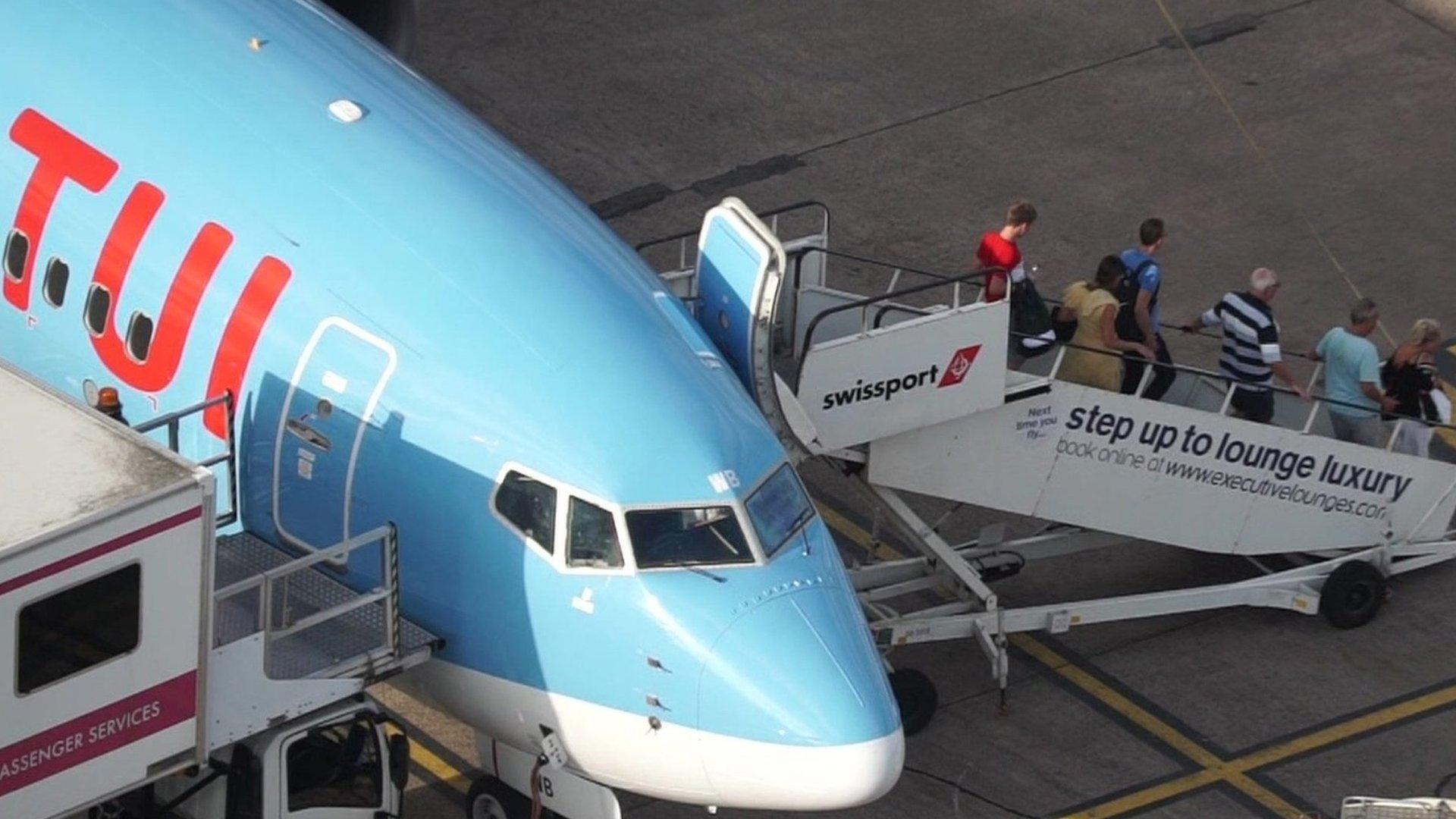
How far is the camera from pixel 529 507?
1488 centimetres

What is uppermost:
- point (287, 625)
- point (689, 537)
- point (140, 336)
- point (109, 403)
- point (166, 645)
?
point (140, 336)

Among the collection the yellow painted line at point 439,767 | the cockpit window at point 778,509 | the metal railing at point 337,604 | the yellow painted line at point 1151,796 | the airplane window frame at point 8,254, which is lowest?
the yellow painted line at point 1151,796

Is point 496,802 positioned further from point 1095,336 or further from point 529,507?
point 1095,336

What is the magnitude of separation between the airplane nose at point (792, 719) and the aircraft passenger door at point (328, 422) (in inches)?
109

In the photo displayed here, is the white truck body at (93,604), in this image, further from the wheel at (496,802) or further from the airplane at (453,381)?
the wheel at (496,802)

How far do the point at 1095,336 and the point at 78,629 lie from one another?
9135 mm

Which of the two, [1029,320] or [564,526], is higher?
[1029,320]

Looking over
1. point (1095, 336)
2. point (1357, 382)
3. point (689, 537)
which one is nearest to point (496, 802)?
point (689, 537)

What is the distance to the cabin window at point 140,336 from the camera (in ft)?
54.1

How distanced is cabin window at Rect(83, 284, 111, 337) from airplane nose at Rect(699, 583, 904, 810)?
5.21 metres

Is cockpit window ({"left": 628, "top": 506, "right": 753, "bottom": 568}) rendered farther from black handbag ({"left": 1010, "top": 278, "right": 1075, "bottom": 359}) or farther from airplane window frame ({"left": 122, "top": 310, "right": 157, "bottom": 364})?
black handbag ({"left": 1010, "top": 278, "right": 1075, "bottom": 359})

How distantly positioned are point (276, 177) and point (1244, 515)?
8449 mm

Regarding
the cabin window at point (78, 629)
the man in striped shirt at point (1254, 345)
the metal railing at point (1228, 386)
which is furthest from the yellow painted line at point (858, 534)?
the cabin window at point (78, 629)

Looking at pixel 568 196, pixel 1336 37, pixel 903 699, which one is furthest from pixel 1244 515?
pixel 1336 37
